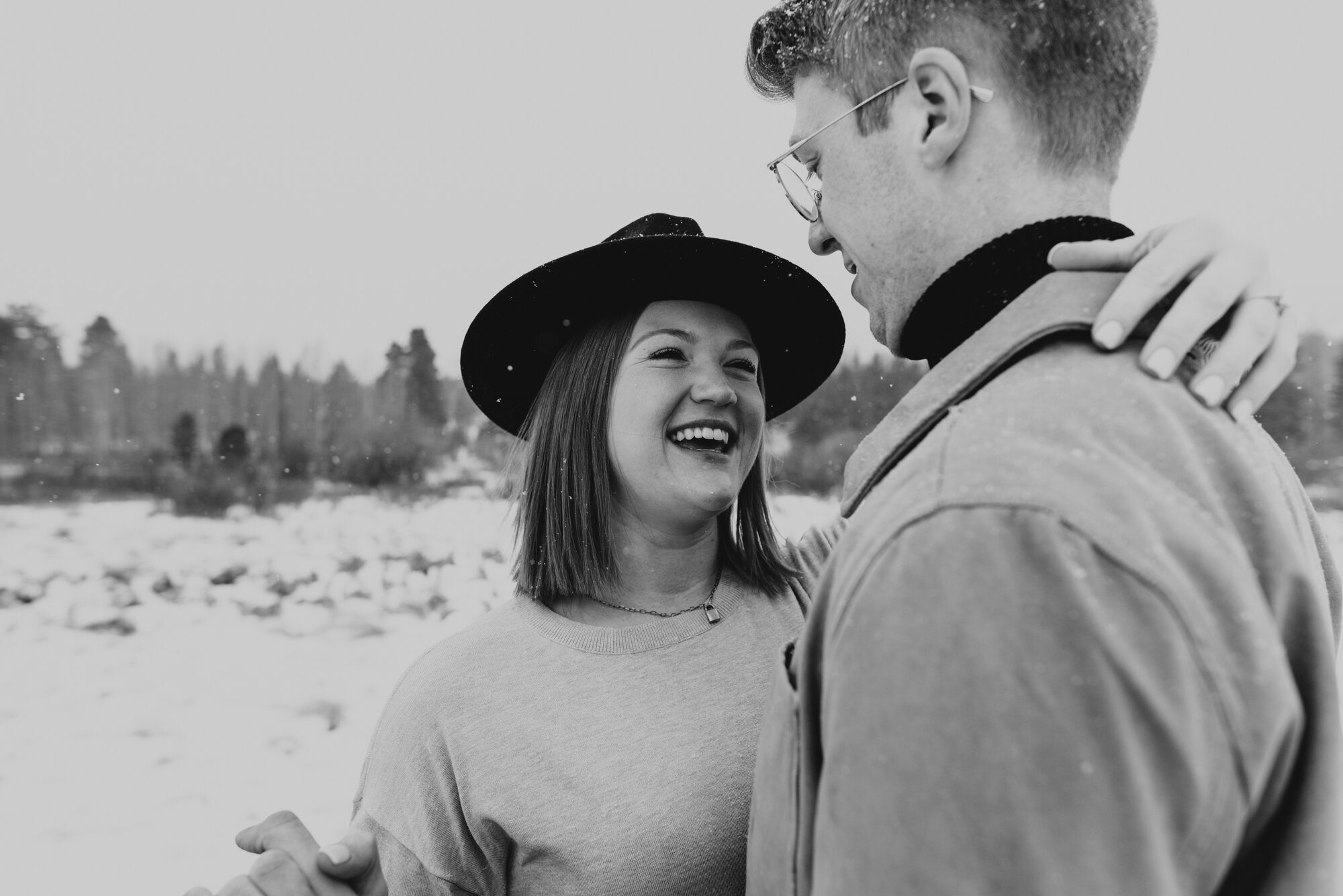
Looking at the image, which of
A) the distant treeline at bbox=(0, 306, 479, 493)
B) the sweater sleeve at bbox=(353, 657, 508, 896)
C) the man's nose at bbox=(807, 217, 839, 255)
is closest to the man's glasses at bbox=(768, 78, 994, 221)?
the man's nose at bbox=(807, 217, 839, 255)

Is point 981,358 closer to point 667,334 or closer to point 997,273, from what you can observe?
point 997,273

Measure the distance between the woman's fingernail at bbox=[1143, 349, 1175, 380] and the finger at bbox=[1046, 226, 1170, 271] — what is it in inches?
5.6

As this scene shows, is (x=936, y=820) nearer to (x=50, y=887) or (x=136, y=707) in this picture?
(x=50, y=887)

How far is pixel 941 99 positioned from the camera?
3.68ft

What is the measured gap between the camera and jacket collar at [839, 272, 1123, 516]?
0.92 meters

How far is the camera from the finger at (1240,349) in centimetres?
87

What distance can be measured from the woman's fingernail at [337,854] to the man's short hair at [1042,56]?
1.27 metres

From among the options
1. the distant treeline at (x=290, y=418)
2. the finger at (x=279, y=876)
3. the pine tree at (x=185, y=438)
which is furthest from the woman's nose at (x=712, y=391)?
the pine tree at (x=185, y=438)

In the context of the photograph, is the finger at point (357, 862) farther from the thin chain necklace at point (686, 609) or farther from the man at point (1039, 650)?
the thin chain necklace at point (686, 609)

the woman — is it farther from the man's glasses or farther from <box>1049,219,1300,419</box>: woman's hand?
<box>1049,219,1300,419</box>: woman's hand

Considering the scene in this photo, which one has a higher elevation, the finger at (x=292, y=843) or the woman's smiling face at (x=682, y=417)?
the woman's smiling face at (x=682, y=417)

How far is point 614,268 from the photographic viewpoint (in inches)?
77.4

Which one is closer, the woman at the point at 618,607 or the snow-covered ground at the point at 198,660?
the woman at the point at 618,607

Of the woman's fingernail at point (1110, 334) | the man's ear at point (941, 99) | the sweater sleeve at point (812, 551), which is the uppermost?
the man's ear at point (941, 99)
